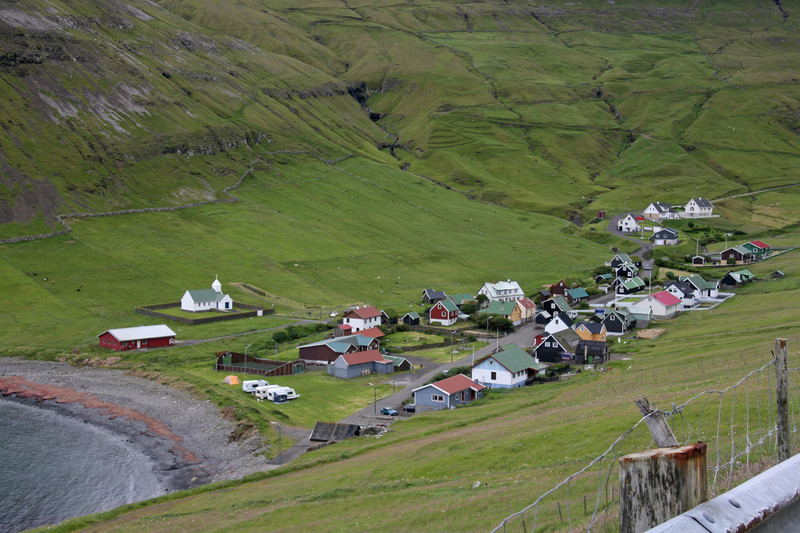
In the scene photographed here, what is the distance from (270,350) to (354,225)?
267 feet

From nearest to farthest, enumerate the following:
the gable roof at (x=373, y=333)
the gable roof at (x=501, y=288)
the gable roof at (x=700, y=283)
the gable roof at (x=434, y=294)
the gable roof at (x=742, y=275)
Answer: the gable roof at (x=373, y=333)
the gable roof at (x=700, y=283)
the gable roof at (x=742, y=275)
the gable roof at (x=501, y=288)
the gable roof at (x=434, y=294)

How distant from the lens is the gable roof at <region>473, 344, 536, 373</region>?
267ft

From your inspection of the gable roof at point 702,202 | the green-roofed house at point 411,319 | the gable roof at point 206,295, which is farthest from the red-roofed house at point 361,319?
the gable roof at point 702,202

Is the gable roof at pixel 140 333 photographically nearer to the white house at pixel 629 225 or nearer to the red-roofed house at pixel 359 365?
the red-roofed house at pixel 359 365

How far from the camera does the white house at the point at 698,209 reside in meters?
193

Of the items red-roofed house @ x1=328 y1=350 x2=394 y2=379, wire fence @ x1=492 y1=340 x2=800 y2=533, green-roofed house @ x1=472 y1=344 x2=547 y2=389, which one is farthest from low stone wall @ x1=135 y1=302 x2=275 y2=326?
wire fence @ x1=492 y1=340 x2=800 y2=533

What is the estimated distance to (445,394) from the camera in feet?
242

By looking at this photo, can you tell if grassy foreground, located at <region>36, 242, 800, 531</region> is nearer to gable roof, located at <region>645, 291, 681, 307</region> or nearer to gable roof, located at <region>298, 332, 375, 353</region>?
gable roof, located at <region>298, 332, 375, 353</region>

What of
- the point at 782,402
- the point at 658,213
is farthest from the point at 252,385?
the point at 658,213

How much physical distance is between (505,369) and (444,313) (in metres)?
35.8

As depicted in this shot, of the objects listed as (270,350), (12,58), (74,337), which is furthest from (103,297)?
(12,58)

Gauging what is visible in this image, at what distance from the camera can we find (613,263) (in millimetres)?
146625

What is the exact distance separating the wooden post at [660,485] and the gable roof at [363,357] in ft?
282

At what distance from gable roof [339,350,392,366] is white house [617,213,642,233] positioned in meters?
111
